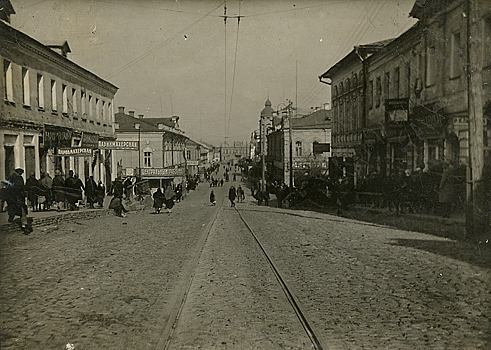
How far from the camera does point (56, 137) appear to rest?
16.9m

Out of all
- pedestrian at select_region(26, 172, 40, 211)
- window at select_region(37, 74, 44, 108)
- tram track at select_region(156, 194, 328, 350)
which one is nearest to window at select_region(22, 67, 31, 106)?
window at select_region(37, 74, 44, 108)

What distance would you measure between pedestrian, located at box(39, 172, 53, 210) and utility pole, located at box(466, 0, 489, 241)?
41.0 ft

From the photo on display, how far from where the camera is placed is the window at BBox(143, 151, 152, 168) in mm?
53469

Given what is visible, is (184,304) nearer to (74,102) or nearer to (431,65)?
(431,65)

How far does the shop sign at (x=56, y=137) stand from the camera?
16.5 m

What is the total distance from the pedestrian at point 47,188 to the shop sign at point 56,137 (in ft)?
4.82

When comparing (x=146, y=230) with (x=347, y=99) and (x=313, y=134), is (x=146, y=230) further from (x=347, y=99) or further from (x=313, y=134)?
(x=313, y=134)

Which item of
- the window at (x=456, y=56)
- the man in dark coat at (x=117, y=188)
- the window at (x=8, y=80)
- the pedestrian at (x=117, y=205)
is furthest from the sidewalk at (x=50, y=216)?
the window at (x=456, y=56)

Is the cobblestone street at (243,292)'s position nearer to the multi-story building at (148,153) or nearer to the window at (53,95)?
the window at (53,95)

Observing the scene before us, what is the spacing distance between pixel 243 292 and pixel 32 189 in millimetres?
10222

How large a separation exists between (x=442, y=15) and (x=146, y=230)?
13.2m

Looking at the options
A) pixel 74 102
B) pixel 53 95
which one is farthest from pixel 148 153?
pixel 53 95

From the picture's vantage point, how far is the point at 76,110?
2109 centimetres

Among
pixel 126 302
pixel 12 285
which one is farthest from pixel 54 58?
pixel 126 302
